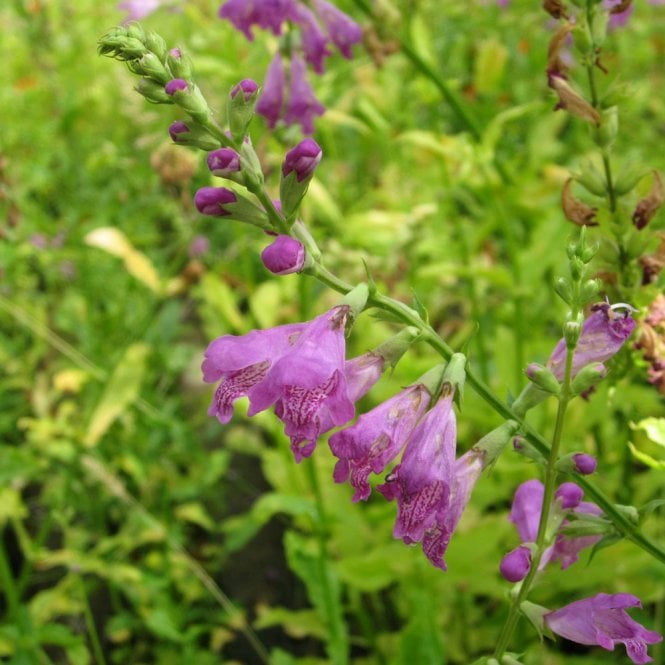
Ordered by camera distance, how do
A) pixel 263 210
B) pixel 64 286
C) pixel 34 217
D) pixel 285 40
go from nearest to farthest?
pixel 263 210 < pixel 285 40 < pixel 34 217 < pixel 64 286

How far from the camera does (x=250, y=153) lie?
898 mm

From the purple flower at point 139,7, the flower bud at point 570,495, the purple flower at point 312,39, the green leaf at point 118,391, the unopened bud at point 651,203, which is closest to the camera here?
the flower bud at point 570,495

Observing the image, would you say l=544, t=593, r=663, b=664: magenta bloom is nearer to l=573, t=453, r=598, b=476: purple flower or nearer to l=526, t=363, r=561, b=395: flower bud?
l=573, t=453, r=598, b=476: purple flower

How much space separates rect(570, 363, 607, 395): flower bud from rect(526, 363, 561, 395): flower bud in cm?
2

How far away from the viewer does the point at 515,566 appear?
873 millimetres

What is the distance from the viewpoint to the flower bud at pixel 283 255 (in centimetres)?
83

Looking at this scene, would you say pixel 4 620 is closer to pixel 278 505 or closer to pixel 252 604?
pixel 252 604

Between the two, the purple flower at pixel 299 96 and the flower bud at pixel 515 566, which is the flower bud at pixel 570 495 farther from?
the purple flower at pixel 299 96

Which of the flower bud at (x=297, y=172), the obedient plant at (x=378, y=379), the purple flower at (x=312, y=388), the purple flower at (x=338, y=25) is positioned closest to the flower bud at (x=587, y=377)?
the obedient plant at (x=378, y=379)

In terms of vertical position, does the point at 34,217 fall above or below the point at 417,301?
below

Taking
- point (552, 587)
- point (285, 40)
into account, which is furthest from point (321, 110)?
point (552, 587)

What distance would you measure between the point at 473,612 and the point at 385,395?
63 centimetres

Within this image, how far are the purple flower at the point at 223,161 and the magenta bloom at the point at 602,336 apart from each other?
45 centimetres

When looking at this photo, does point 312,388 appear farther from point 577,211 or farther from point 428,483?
point 577,211
